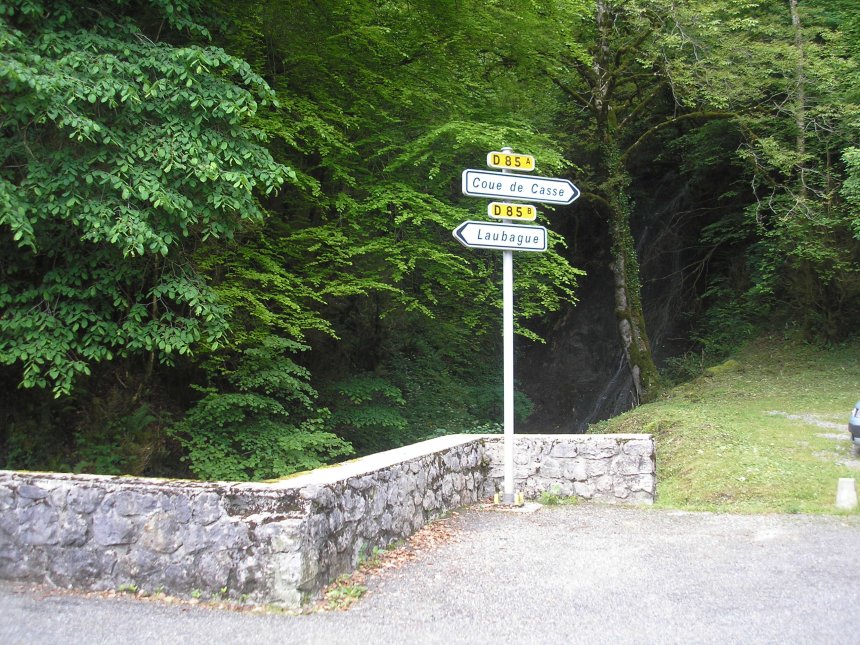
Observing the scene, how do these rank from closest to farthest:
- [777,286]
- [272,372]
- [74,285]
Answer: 1. [74,285]
2. [272,372]
3. [777,286]

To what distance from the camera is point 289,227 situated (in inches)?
462

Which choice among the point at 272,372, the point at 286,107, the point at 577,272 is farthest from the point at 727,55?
the point at 272,372

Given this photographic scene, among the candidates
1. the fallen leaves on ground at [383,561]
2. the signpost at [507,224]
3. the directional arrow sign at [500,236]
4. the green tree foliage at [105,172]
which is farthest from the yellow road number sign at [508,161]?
the fallen leaves on ground at [383,561]

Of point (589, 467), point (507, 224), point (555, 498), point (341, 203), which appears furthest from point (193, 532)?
point (341, 203)

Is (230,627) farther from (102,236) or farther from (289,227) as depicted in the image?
(289,227)

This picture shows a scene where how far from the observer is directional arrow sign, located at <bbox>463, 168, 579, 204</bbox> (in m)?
6.89

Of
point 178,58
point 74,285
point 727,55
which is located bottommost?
point 74,285

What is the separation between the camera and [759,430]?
12.1 metres

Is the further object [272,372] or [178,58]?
[272,372]

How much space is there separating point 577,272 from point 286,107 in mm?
6040

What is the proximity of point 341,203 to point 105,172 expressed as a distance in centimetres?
443

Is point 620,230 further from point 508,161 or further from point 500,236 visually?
point 500,236

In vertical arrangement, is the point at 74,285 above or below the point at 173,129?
below

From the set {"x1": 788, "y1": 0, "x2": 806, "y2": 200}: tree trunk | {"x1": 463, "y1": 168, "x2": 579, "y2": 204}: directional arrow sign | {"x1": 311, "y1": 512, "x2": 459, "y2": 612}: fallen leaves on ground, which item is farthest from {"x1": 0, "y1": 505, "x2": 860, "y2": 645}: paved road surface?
{"x1": 788, "y1": 0, "x2": 806, "y2": 200}: tree trunk
